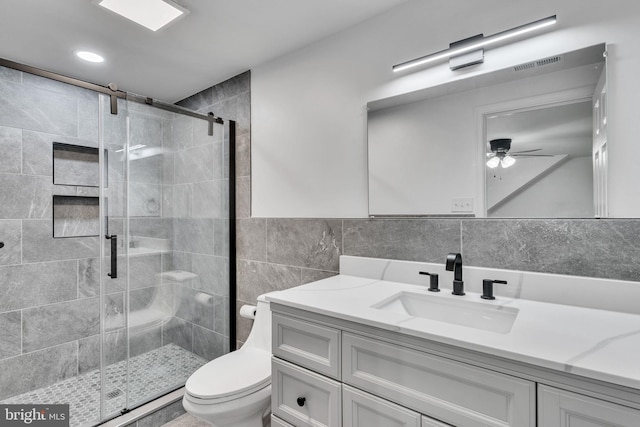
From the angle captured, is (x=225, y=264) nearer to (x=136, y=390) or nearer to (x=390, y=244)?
(x=136, y=390)

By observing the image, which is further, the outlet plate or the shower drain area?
the shower drain area

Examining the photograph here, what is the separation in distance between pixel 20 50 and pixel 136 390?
2293 millimetres

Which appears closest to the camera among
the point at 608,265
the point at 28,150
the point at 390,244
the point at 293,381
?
the point at 608,265

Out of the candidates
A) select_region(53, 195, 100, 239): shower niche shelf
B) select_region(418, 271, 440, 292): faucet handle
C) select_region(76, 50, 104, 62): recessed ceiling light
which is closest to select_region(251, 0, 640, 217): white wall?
select_region(418, 271, 440, 292): faucet handle

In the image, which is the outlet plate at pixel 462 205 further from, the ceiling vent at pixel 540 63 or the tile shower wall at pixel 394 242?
the ceiling vent at pixel 540 63

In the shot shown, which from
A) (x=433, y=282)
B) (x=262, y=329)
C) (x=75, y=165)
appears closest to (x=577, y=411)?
(x=433, y=282)

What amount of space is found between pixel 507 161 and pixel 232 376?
1.62m

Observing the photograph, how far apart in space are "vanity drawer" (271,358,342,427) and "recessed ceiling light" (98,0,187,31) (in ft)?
5.87

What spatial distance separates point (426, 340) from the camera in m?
0.91

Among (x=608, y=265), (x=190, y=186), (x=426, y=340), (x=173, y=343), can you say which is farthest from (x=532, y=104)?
(x=173, y=343)

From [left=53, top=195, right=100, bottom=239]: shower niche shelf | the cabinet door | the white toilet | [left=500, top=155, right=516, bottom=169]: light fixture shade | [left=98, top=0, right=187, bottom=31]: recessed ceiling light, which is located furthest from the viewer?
[left=53, top=195, right=100, bottom=239]: shower niche shelf

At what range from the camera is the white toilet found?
1404mm

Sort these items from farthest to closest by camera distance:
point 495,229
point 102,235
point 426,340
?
point 102,235 < point 495,229 < point 426,340

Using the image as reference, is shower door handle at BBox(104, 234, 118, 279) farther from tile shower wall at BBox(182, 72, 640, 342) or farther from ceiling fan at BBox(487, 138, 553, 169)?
ceiling fan at BBox(487, 138, 553, 169)
